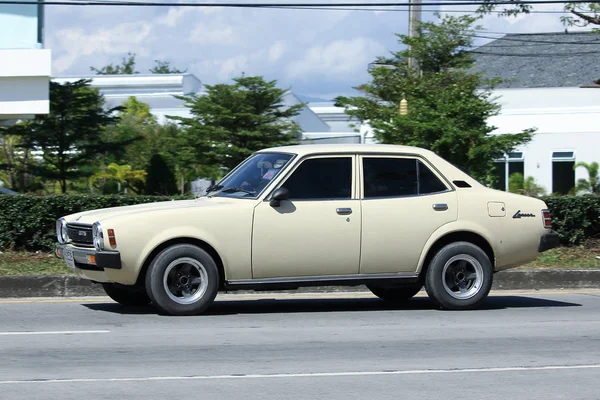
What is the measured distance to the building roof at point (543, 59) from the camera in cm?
4597

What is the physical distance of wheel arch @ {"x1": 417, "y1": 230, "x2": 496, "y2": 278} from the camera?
33.8 feet

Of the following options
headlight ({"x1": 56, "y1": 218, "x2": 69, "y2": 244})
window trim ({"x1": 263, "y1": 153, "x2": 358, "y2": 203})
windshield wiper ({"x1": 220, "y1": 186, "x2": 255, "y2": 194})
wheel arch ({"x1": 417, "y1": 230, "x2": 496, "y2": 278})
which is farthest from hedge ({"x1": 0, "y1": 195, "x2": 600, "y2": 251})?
wheel arch ({"x1": 417, "y1": 230, "x2": 496, "y2": 278})

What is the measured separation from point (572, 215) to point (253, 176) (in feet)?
24.0

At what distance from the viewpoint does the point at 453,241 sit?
10430 mm

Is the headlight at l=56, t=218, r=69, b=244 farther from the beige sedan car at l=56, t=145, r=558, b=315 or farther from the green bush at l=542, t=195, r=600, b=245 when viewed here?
the green bush at l=542, t=195, r=600, b=245

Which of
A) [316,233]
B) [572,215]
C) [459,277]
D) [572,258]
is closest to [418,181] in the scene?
[459,277]

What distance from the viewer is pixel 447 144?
64.1 ft

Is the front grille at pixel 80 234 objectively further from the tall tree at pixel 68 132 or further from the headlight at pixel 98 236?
the tall tree at pixel 68 132

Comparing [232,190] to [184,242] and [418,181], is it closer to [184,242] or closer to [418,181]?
[184,242]

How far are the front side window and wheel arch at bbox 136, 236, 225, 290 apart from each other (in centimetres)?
98

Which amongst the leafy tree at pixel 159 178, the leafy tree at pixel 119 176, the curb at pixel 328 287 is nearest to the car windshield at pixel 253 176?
the curb at pixel 328 287

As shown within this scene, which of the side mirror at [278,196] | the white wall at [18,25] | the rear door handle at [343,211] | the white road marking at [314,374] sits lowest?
the white road marking at [314,374]

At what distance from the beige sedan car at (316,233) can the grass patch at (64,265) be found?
2.87m

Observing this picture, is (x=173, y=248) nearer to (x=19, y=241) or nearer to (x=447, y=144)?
(x=19, y=241)
